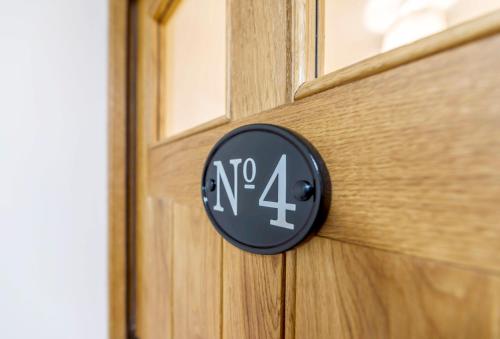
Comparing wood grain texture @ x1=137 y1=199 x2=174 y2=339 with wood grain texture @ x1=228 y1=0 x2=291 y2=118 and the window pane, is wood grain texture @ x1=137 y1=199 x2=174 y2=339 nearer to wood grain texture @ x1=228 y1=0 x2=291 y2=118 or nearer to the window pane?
wood grain texture @ x1=228 y1=0 x2=291 y2=118

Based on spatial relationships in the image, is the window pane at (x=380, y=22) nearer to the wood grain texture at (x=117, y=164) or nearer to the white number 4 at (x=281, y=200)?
the white number 4 at (x=281, y=200)

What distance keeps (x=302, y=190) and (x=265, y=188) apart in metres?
0.05

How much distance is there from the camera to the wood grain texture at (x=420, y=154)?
0.15 meters

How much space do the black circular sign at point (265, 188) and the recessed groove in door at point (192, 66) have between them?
0.09 m

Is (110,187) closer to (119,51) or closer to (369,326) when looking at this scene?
(119,51)

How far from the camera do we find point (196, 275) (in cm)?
45

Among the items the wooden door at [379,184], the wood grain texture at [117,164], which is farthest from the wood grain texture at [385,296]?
the wood grain texture at [117,164]

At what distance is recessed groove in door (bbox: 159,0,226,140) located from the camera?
1.47 feet
